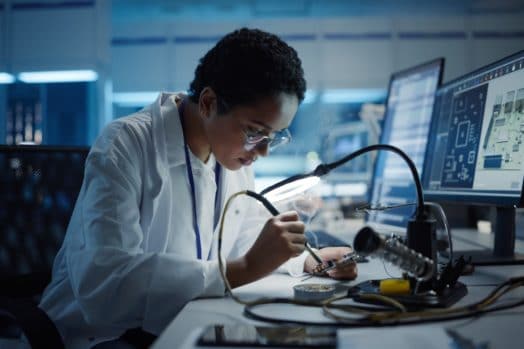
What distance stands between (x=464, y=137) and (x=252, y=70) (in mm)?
664

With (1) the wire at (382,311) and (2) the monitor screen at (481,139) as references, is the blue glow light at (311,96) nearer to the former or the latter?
(2) the monitor screen at (481,139)

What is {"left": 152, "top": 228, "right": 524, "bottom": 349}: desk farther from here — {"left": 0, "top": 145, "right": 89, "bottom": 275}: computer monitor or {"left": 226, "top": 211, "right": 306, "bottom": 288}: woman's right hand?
{"left": 0, "top": 145, "right": 89, "bottom": 275}: computer monitor

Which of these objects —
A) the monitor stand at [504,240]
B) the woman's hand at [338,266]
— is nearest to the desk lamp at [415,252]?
the woman's hand at [338,266]

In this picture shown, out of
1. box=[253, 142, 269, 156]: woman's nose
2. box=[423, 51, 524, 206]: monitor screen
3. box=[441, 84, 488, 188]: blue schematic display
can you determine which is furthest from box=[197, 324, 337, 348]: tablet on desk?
box=[441, 84, 488, 188]: blue schematic display

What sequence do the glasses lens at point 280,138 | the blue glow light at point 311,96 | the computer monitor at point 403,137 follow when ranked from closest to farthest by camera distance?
1. the glasses lens at point 280,138
2. the computer monitor at point 403,137
3. the blue glow light at point 311,96

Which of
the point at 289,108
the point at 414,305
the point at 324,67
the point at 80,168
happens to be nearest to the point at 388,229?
the point at 289,108

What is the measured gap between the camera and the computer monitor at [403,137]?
63.2 inches

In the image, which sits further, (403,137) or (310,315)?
(403,137)

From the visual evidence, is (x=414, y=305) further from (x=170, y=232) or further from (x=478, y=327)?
(x=170, y=232)

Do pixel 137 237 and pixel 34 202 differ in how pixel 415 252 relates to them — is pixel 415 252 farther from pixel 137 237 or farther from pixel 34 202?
pixel 34 202

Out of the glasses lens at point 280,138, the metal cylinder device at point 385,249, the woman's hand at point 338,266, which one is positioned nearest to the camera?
the metal cylinder device at point 385,249

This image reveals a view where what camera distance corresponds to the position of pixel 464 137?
1308 millimetres

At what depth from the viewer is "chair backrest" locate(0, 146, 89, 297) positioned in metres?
1.25

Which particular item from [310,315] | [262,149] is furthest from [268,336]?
[262,149]
